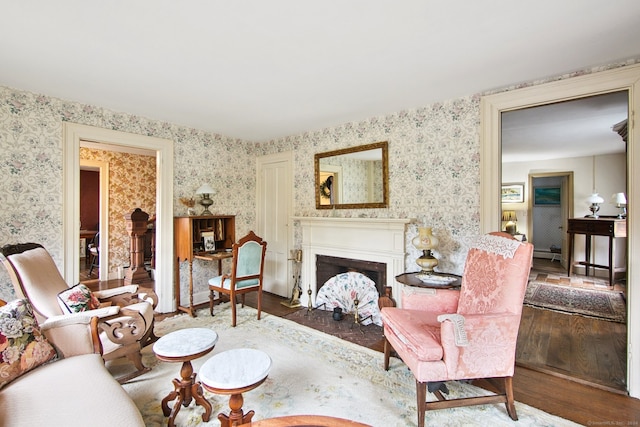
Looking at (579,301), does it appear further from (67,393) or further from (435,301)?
(67,393)

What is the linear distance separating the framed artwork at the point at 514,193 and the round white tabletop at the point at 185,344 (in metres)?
7.16

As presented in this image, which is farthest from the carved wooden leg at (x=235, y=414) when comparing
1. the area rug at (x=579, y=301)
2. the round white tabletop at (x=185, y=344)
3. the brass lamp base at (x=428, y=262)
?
the area rug at (x=579, y=301)

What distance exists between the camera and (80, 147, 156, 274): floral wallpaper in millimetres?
5457

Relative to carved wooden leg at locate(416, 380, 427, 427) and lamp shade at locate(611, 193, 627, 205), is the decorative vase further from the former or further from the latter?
lamp shade at locate(611, 193, 627, 205)

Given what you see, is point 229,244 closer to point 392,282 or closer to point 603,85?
point 392,282

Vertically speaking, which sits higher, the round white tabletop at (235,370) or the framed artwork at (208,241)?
the framed artwork at (208,241)

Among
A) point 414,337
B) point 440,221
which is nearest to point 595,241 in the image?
point 440,221

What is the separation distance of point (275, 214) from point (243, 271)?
1361mm

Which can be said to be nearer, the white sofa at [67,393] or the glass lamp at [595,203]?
the white sofa at [67,393]

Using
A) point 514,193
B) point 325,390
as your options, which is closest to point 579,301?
point 514,193

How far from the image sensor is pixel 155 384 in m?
2.24

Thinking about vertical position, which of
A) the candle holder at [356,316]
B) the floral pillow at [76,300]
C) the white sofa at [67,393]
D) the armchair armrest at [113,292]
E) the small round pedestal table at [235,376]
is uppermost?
the floral pillow at [76,300]

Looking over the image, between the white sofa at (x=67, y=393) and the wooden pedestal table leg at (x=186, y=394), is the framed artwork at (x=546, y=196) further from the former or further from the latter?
the white sofa at (x=67, y=393)

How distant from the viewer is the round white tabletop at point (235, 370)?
155 cm
